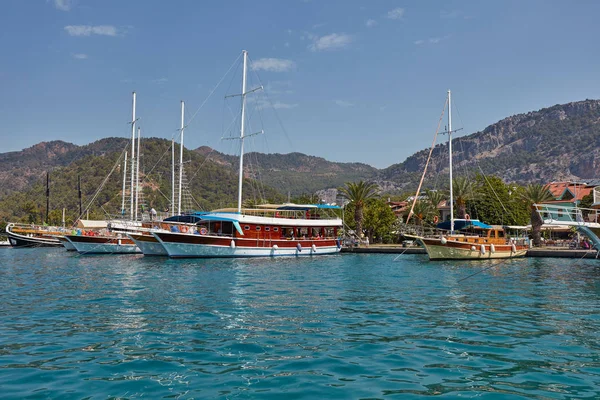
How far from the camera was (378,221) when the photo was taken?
69500 mm

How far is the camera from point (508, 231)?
2768 inches

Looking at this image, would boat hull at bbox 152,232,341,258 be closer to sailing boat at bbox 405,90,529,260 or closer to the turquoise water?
sailing boat at bbox 405,90,529,260

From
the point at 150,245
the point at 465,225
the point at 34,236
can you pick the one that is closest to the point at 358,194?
the point at 465,225

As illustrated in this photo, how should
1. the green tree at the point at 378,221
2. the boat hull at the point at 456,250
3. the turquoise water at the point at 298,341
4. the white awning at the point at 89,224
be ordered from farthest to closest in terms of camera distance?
the green tree at the point at 378,221
the white awning at the point at 89,224
the boat hull at the point at 456,250
the turquoise water at the point at 298,341

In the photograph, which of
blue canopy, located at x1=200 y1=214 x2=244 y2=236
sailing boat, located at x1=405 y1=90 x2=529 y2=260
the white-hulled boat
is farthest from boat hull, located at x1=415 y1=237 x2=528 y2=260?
the white-hulled boat

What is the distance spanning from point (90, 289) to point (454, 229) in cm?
3171

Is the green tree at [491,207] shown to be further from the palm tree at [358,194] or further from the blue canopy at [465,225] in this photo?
the blue canopy at [465,225]

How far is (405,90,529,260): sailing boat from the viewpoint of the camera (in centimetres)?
4047

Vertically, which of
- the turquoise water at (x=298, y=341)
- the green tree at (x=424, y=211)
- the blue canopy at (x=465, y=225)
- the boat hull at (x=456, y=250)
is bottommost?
the turquoise water at (x=298, y=341)

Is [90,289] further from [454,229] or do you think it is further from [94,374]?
[454,229]

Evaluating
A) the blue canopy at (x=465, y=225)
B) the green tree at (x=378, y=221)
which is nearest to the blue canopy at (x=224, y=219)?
the blue canopy at (x=465, y=225)

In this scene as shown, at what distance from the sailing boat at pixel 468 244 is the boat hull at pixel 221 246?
1196 centimetres

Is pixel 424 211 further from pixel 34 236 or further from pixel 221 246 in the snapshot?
pixel 34 236

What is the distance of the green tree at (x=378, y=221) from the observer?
228ft
